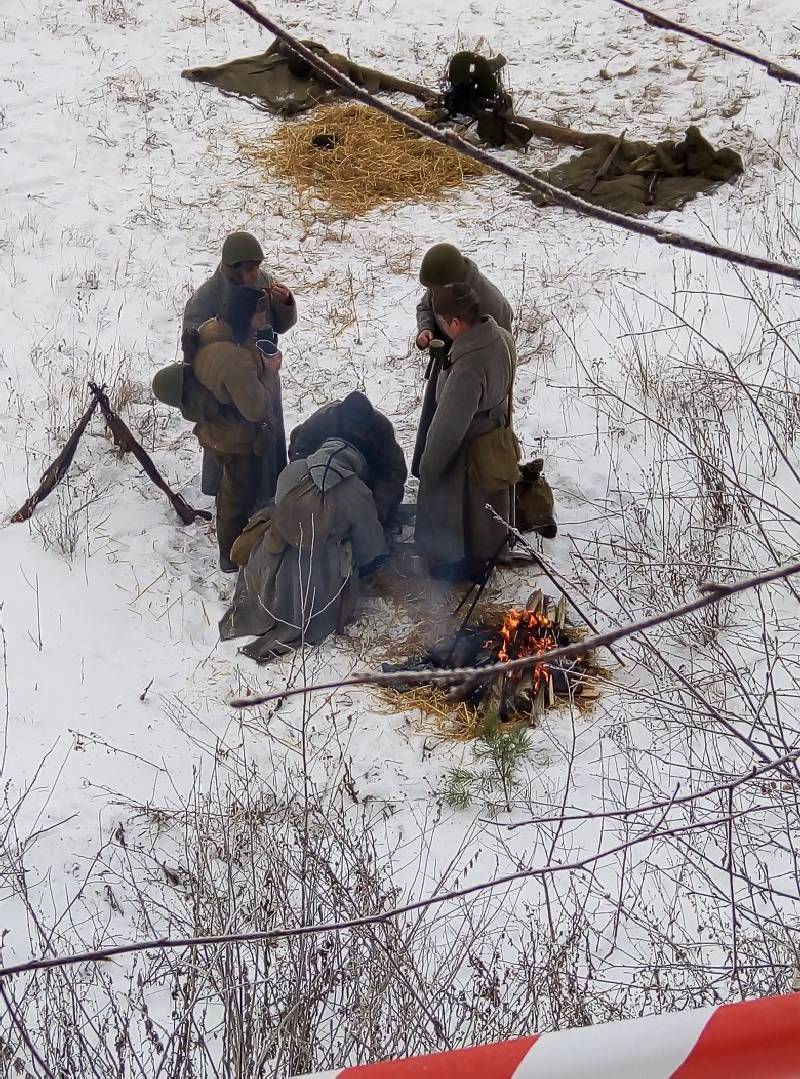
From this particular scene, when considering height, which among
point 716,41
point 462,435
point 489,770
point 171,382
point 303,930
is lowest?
point 489,770

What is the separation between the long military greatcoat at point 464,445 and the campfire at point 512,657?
0.49m

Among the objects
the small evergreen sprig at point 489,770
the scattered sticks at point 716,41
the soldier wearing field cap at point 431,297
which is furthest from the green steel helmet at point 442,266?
the scattered sticks at point 716,41

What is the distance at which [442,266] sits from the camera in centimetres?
498

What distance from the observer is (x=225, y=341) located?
5324 mm

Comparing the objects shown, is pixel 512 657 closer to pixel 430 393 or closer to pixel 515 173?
pixel 430 393

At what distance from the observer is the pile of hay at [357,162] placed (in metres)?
8.81

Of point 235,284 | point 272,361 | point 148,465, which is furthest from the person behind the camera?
point 148,465

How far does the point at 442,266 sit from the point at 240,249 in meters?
1.11

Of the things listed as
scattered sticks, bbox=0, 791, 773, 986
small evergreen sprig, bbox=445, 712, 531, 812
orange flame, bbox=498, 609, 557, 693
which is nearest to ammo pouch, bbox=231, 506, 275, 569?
orange flame, bbox=498, 609, 557, 693

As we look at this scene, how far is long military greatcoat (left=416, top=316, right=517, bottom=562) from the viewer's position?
5043mm

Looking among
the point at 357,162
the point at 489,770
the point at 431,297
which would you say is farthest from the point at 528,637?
the point at 357,162

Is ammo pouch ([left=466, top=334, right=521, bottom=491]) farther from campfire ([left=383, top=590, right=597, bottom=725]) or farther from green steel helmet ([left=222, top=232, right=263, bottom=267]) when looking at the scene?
green steel helmet ([left=222, top=232, right=263, bottom=267])

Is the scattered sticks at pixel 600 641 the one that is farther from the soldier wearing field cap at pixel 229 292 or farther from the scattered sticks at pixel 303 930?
the soldier wearing field cap at pixel 229 292

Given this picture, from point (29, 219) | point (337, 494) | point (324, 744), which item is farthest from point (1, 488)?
point (29, 219)
